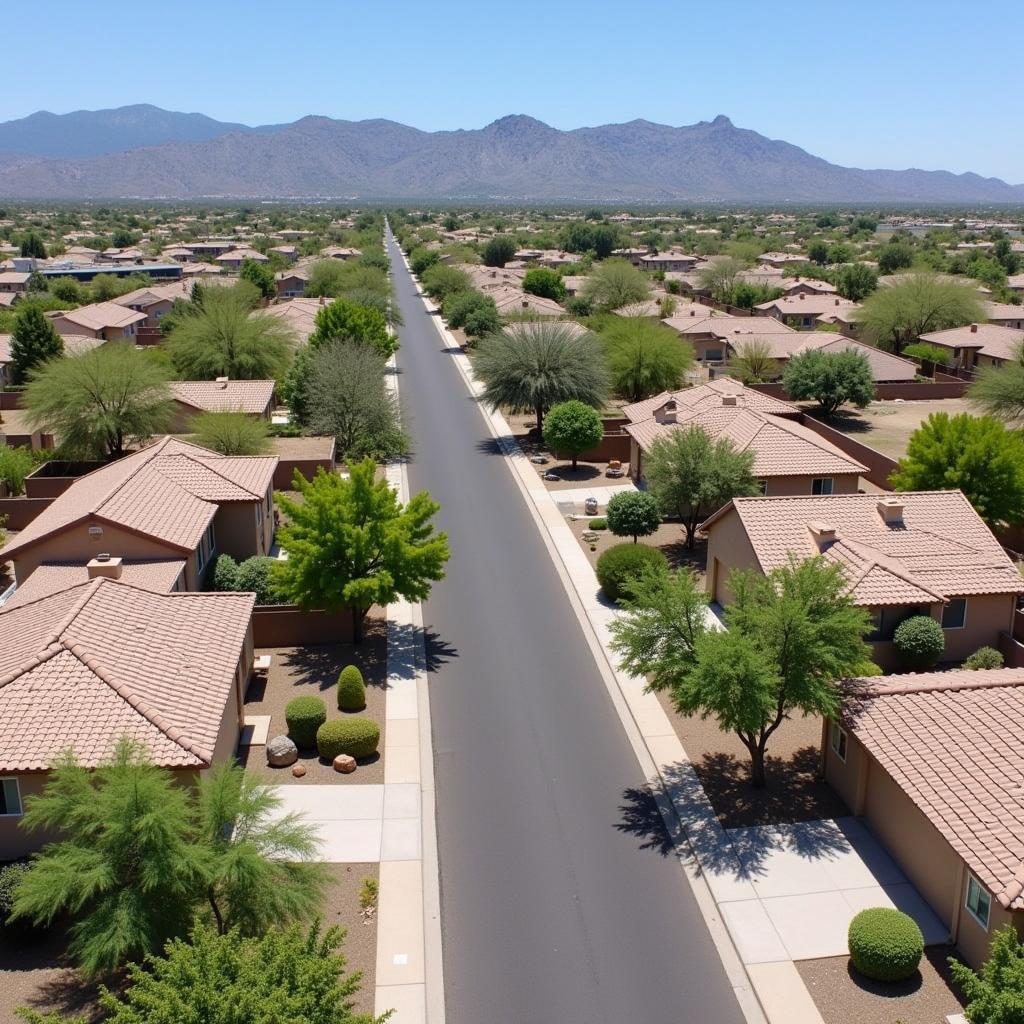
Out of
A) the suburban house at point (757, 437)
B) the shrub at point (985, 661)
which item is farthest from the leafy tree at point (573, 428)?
the shrub at point (985, 661)

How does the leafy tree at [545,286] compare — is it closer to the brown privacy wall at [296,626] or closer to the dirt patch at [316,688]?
the dirt patch at [316,688]

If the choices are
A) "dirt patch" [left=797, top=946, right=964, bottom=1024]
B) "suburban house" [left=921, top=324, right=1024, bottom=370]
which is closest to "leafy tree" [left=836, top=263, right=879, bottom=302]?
"suburban house" [left=921, top=324, right=1024, bottom=370]

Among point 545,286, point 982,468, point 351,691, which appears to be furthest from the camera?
point 545,286

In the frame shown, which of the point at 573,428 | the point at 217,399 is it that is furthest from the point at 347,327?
the point at 573,428

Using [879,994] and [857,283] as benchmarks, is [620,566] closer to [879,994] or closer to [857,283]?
[879,994]

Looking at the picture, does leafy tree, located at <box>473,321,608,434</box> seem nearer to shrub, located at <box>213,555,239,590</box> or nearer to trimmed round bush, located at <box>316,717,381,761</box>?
shrub, located at <box>213,555,239,590</box>

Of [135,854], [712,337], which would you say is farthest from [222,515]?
[712,337]
